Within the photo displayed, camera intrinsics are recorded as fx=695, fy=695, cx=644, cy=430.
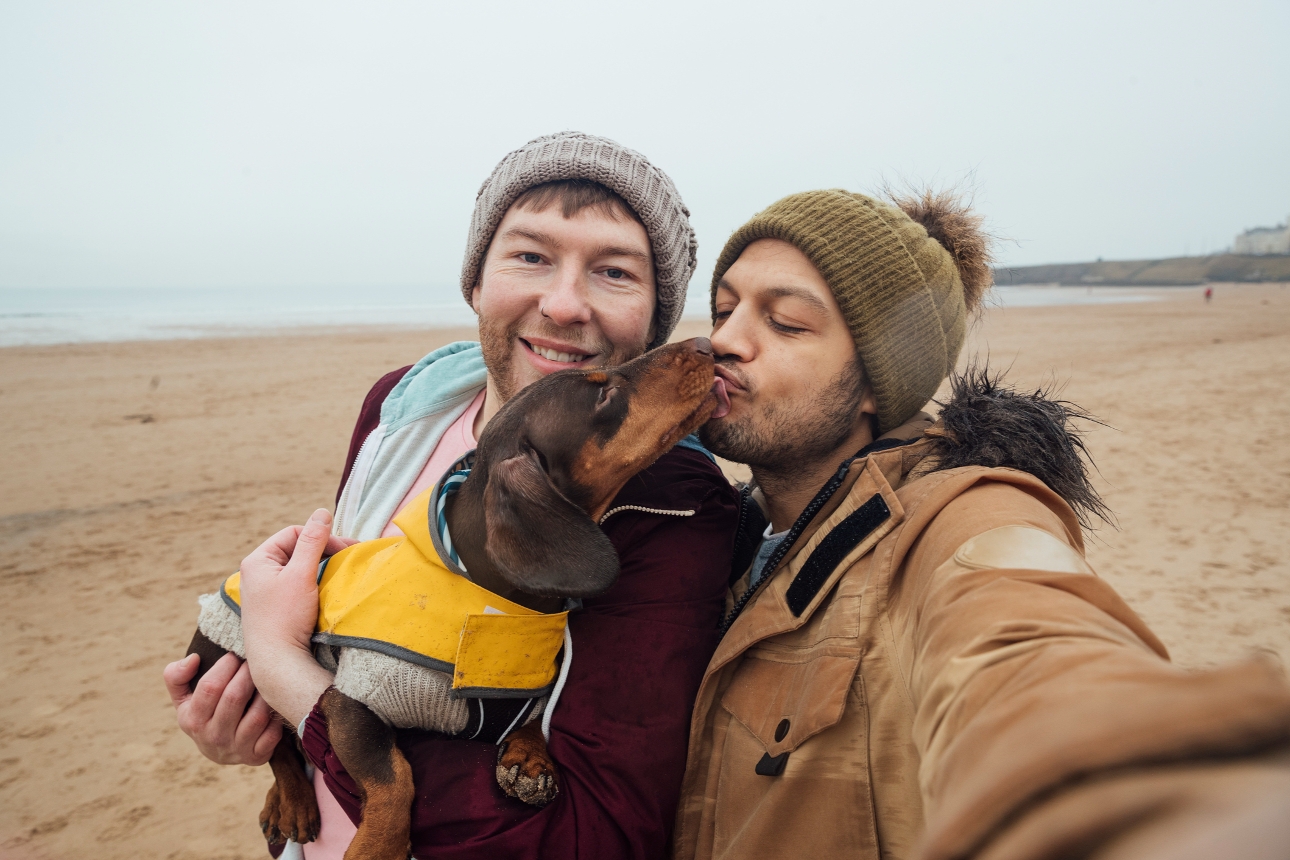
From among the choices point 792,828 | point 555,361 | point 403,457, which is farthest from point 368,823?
point 555,361

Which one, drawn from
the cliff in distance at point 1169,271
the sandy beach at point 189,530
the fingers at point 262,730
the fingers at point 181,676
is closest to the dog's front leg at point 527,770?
the fingers at point 262,730

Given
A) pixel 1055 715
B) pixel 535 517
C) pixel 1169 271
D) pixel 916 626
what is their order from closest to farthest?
1. pixel 1055 715
2. pixel 916 626
3. pixel 535 517
4. pixel 1169 271

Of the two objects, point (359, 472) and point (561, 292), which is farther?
point (359, 472)

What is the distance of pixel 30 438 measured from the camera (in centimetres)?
1059

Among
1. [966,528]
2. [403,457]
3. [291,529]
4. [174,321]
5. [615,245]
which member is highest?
[615,245]

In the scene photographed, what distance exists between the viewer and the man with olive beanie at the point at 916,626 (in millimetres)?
547

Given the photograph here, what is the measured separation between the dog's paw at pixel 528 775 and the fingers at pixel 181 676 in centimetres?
121

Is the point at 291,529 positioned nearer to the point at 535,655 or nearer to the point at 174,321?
the point at 535,655

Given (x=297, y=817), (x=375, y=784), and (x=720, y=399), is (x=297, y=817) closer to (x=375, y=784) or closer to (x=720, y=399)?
(x=375, y=784)

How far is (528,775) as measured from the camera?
1.67 metres

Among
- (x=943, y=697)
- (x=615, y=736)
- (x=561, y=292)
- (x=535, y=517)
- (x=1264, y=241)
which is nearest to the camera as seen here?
(x=943, y=697)

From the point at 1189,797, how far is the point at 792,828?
1.10 m

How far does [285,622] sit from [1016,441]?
6.77 ft

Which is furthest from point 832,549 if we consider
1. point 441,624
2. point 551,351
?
point 551,351
